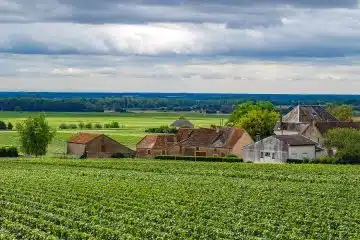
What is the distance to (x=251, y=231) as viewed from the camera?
30.9 m

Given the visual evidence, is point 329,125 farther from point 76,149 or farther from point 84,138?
point 76,149

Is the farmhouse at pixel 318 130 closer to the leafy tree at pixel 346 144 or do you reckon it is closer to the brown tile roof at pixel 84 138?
Result: the leafy tree at pixel 346 144

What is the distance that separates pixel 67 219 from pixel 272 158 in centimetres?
5367

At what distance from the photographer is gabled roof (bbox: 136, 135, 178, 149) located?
315 ft

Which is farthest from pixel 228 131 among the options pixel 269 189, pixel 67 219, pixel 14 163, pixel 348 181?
pixel 67 219

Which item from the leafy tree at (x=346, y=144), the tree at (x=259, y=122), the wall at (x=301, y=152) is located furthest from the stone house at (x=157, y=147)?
the leafy tree at (x=346, y=144)

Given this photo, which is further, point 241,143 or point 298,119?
point 298,119

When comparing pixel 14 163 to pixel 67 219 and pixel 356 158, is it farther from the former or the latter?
pixel 67 219

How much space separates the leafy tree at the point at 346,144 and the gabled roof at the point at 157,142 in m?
23.5

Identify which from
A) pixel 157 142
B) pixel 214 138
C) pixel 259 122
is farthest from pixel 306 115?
pixel 157 142

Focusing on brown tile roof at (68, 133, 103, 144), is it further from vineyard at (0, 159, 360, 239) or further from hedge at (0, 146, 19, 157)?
vineyard at (0, 159, 360, 239)

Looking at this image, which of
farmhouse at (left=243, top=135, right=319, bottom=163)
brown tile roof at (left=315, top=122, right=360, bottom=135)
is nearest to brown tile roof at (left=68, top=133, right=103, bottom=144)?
farmhouse at (left=243, top=135, right=319, bottom=163)

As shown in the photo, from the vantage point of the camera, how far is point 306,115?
98875 mm

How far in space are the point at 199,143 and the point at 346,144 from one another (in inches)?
857
